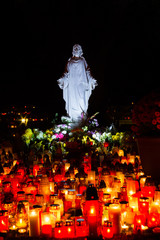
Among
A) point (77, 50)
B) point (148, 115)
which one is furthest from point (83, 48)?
point (148, 115)

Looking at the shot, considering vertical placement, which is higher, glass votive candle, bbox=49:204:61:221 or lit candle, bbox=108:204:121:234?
glass votive candle, bbox=49:204:61:221

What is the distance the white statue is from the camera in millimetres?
8648

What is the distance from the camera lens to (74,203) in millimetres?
3439

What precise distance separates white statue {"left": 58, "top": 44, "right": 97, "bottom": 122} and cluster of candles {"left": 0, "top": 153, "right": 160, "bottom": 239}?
4934 millimetres

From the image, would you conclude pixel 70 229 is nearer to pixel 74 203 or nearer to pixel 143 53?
pixel 74 203

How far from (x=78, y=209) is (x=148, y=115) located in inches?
68.1

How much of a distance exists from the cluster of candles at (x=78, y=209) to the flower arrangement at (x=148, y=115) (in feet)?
2.93

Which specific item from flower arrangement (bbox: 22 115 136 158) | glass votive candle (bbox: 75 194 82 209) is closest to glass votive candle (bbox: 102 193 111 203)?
glass votive candle (bbox: 75 194 82 209)

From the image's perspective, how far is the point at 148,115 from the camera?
437 centimetres

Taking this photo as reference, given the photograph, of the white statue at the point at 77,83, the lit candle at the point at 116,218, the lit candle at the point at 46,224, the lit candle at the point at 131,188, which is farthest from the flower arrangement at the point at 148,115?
the white statue at the point at 77,83

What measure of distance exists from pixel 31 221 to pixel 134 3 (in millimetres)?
9712

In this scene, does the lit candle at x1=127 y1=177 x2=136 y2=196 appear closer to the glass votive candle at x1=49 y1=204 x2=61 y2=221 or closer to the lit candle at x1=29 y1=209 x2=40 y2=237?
the glass votive candle at x1=49 y1=204 x2=61 y2=221

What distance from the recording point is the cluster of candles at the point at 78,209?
2.77 m

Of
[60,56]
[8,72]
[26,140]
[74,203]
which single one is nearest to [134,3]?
[60,56]
